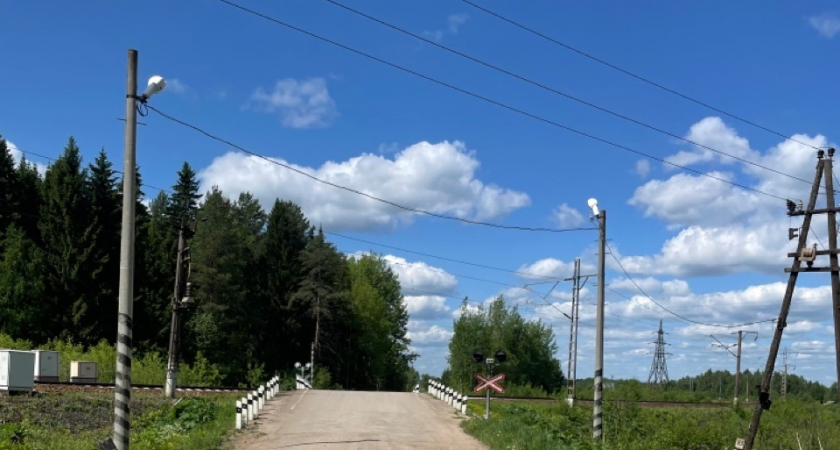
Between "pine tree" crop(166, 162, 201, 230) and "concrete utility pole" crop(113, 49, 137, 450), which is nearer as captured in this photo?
"concrete utility pole" crop(113, 49, 137, 450)

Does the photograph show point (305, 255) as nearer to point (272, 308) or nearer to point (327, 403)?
point (272, 308)

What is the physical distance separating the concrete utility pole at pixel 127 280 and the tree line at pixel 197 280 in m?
32.5

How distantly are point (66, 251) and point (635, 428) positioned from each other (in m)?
43.0

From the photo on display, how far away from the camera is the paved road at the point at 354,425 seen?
68.3ft

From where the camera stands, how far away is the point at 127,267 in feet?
49.3

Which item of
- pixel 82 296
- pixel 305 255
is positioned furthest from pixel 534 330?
pixel 82 296

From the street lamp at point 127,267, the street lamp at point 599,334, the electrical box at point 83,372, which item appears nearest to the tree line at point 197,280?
the electrical box at point 83,372

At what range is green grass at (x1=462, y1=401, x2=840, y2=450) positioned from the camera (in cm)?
2138

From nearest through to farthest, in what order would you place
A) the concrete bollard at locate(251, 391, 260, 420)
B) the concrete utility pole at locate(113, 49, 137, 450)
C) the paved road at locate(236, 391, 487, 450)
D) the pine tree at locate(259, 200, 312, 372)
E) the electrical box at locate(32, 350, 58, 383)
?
the concrete utility pole at locate(113, 49, 137, 450) < the paved road at locate(236, 391, 487, 450) < the concrete bollard at locate(251, 391, 260, 420) < the electrical box at locate(32, 350, 58, 383) < the pine tree at locate(259, 200, 312, 372)

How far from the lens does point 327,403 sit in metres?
33.1

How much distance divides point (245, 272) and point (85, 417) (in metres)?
52.7

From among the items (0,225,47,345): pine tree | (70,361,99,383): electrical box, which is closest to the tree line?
(0,225,47,345): pine tree

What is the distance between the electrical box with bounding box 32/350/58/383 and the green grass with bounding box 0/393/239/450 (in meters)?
8.82

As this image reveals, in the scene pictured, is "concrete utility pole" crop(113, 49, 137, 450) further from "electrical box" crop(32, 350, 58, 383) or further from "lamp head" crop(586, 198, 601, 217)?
"electrical box" crop(32, 350, 58, 383)
